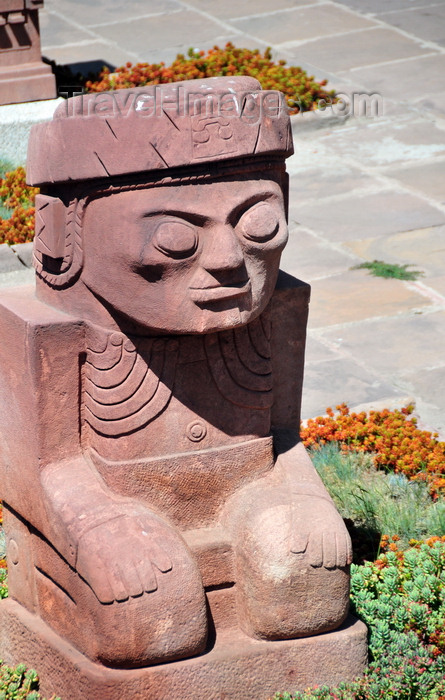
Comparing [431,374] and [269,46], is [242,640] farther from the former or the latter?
[269,46]

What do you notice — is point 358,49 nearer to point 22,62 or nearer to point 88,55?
point 88,55

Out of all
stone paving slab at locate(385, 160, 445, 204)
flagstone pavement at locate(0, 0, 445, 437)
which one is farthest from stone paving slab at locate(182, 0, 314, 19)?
stone paving slab at locate(385, 160, 445, 204)

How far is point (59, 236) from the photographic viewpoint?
9.53 ft

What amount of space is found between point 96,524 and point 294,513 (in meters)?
0.58

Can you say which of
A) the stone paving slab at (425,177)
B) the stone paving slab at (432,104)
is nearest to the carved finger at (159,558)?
the stone paving slab at (425,177)

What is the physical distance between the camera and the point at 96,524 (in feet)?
9.43

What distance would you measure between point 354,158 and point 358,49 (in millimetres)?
2256

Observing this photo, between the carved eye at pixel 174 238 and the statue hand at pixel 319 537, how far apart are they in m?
0.86

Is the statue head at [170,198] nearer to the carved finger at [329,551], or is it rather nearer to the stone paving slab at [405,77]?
the carved finger at [329,551]

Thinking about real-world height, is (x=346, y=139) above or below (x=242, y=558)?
below

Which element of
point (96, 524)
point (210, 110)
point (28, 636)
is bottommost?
point (28, 636)

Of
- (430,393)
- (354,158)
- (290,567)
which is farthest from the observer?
(354,158)

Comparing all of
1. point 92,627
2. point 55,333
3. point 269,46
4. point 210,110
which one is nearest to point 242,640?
point 92,627

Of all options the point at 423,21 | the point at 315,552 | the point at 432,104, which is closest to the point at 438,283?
the point at 432,104
